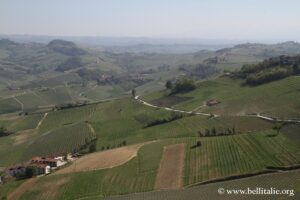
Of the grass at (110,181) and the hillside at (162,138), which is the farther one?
the hillside at (162,138)

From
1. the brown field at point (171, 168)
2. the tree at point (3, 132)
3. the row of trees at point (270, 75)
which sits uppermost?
the row of trees at point (270, 75)

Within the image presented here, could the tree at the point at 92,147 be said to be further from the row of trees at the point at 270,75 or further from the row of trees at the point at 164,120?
the row of trees at the point at 270,75

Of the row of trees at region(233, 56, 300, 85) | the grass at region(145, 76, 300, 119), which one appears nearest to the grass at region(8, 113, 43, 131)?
the grass at region(145, 76, 300, 119)

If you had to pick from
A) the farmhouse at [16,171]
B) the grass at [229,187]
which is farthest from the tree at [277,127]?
the farmhouse at [16,171]

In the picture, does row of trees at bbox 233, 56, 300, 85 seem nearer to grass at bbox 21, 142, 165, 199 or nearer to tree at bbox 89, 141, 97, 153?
tree at bbox 89, 141, 97, 153

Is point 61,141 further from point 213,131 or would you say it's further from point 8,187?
point 213,131

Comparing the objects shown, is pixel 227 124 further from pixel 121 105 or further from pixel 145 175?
pixel 121 105

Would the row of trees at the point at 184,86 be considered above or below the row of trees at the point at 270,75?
below
